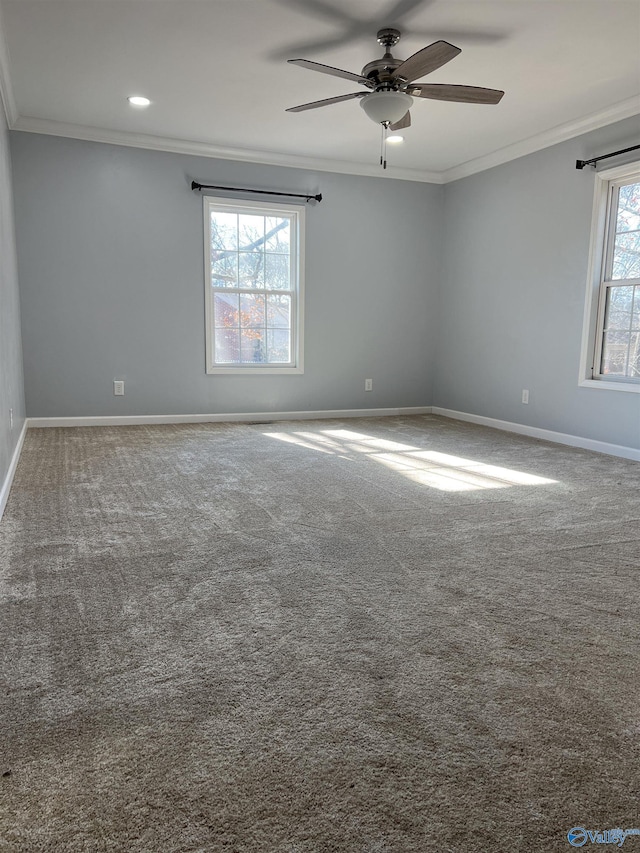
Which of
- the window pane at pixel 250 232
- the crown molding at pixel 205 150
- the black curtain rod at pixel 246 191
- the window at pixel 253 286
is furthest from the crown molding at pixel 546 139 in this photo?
the window pane at pixel 250 232

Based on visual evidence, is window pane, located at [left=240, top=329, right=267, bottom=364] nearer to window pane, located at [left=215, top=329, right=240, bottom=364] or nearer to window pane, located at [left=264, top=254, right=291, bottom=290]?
window pane, located at [left=215, top=329, right=240, bottom=364]

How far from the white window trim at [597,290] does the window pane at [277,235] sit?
2.86m

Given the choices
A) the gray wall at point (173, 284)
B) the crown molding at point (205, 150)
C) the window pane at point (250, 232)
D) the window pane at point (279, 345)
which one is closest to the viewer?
the crown molding at point (205, 150)

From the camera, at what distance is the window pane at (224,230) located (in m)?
5.55

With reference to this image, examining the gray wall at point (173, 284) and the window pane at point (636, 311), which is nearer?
the window pane at point (636, 311)

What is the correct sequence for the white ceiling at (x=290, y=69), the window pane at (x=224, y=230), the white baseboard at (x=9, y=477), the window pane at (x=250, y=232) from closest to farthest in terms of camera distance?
the white baseboard at (x=9, y=477) < the white ceiling at (x=290, y=69) < the window pane at (x=224, y=230) < the window pane at (x=250, y=232)

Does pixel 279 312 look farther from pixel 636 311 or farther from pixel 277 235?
pixel 636 311

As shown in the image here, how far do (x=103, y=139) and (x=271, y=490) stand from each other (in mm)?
3752

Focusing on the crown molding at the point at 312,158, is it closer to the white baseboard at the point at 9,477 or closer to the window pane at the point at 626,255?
the window pane at the point at 626,255

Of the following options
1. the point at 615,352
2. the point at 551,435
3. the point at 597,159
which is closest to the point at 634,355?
the point at 615,352

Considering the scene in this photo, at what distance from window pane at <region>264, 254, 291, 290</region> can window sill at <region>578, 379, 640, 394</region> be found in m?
2.99

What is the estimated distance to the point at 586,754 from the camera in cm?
123

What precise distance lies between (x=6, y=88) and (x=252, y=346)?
2.85 metres

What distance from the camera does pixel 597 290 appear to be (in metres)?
4.54
